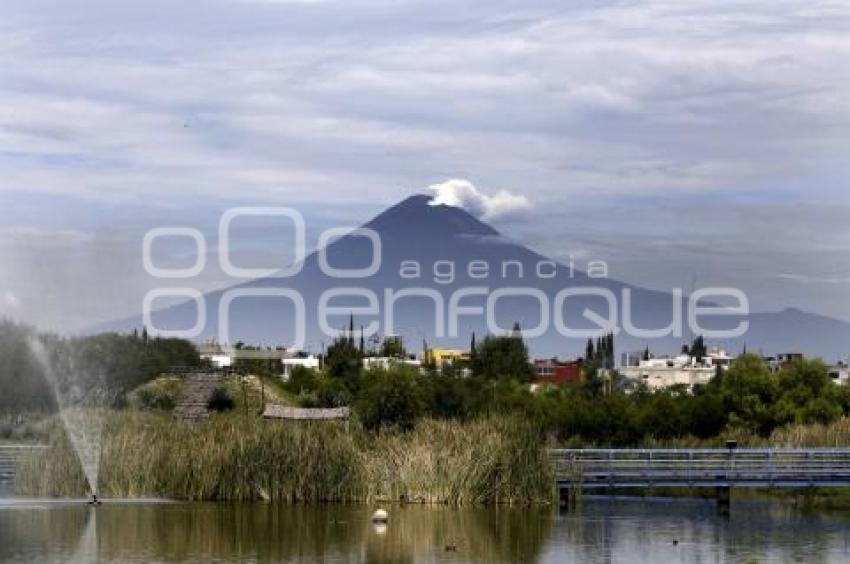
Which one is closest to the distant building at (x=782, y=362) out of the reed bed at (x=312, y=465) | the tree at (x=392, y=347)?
the reed bed at (x=312, y=465)

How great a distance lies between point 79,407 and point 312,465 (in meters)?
7.48

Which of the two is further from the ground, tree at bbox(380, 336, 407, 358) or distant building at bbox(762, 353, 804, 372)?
tree at bbox(380, 336, 407, 358)

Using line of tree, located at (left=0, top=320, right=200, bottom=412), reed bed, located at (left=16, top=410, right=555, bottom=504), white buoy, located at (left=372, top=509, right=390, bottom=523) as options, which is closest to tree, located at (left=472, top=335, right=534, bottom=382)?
line of tree, located at (left=0, top=320, right=200, bottom=412)

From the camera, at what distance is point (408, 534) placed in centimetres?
3525

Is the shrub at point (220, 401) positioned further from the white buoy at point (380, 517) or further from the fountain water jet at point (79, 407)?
the white buoy at point (380, 517)

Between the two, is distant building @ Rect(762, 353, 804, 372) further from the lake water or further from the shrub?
the shrub

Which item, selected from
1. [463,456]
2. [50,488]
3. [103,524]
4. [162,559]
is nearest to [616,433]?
[463,456]

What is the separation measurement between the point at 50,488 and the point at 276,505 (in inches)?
233

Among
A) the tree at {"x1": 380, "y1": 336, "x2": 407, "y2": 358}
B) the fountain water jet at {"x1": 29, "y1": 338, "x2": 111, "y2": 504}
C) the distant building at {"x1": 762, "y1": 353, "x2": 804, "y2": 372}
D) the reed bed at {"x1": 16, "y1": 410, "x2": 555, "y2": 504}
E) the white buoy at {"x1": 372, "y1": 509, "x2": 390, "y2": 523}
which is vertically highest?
the tree at {"x1": 380, "y1": 336, "x2": 407, "y2": 358}

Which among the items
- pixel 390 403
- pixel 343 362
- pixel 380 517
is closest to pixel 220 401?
pixel 390 403

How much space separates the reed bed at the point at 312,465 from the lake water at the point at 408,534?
0.98m

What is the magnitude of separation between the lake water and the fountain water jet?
165cm

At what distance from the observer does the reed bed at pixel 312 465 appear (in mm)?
41812

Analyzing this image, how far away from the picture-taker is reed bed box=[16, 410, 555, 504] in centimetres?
4181
